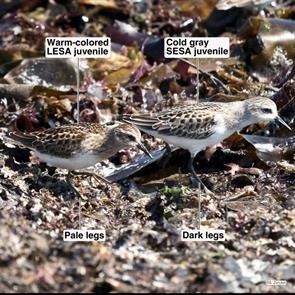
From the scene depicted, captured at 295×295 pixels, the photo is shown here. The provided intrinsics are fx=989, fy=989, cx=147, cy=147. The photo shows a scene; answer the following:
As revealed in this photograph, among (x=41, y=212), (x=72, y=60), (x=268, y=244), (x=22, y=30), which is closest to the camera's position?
(x=268, y=244)

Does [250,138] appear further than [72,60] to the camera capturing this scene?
No

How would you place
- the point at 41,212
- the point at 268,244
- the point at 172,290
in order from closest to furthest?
the point at 172,290
the point at 268,244
the point at 41,212

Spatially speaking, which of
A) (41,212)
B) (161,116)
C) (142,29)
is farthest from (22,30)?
(41,212)

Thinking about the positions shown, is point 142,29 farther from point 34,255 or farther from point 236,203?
point 34,255

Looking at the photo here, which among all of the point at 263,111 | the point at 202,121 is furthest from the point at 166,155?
the point at 263,111

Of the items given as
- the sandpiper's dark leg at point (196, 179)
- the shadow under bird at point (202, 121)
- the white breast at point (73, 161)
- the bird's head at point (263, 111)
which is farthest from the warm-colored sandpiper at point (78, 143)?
the bird's head at point (263, 111)

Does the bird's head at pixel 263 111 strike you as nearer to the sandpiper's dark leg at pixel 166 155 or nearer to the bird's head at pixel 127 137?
the sandpiper's dark leg at pixel 166 155
